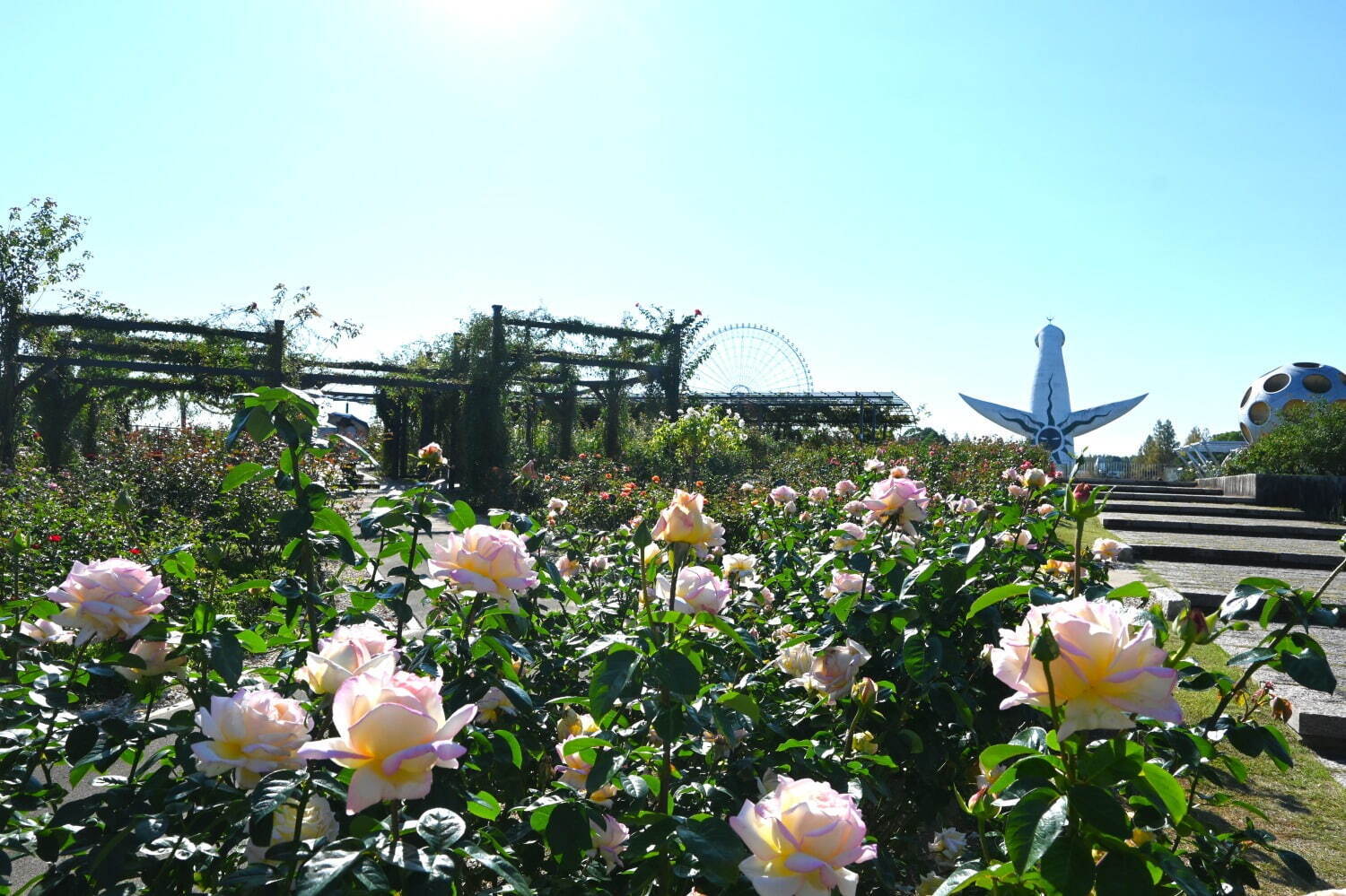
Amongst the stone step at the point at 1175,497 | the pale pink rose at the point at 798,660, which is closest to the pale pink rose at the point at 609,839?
the pale pink rose at the point at 798,660

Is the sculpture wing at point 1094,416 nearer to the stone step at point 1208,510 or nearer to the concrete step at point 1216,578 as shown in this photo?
the stone step at point 1208,510

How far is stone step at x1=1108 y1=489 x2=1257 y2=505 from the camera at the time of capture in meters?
9.34

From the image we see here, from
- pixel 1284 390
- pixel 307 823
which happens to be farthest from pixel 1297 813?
pixel 1284 390

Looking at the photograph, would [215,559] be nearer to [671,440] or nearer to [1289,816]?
[1289,816]

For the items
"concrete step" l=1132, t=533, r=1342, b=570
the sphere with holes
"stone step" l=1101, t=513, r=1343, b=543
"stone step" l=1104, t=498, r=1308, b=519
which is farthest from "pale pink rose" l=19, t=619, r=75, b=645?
the sphere with holes

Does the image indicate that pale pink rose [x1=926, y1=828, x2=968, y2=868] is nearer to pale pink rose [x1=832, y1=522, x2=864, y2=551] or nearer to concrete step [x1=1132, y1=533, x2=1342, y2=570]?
pale pink rose [x1=832, y1=522, x2=864, y2=551]

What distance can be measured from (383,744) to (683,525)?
1.89 feet

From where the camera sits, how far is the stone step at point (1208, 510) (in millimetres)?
8141

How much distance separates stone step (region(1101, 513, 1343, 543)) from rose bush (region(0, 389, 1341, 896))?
21.3 feet

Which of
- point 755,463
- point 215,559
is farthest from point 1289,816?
point 755,463

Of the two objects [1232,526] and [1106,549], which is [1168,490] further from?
[1106,549]

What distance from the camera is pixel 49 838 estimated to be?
96 centimetres

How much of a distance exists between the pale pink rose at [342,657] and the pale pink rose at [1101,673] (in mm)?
591

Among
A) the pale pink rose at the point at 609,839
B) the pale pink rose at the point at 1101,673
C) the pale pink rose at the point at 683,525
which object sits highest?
the pale pink rose at the point at 683,525
